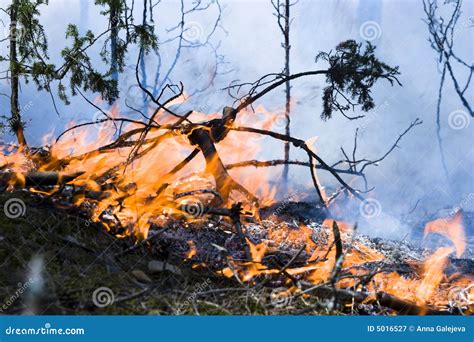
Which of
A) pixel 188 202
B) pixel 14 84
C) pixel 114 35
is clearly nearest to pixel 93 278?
pixel 188 202

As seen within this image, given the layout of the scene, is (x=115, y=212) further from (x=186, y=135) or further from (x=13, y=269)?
(x=186, y=135)

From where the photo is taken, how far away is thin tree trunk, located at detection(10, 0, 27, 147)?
5902 mm

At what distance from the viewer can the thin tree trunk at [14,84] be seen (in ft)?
19.4

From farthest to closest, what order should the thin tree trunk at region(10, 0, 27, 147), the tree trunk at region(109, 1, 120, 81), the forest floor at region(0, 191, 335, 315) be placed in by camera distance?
the thin tree trunk at region(10, 0, 27, 147) < the tree trunk at region(109, 1, 120, 81) < the forest floor at region(0, 191, 335, 315)

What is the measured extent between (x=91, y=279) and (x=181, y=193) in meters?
1.10

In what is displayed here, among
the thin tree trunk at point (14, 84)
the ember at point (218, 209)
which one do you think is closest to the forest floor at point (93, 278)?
the ember at point (218, 209)

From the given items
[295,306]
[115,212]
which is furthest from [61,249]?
[295,306]

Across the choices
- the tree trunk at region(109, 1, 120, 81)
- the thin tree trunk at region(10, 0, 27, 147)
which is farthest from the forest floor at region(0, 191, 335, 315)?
the tree trunk at region(109, 1, 120, 81)

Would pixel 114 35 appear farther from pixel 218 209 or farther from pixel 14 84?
pixel 218 209

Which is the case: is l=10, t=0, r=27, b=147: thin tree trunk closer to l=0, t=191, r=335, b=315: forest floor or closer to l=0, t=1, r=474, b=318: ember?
l=0, t=1, r=474, b=318: ember

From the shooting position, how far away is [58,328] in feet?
7.63

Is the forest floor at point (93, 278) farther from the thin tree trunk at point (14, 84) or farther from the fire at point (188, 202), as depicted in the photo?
the thin tree trunk at point (14, 84)

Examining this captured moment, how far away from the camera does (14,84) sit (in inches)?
243

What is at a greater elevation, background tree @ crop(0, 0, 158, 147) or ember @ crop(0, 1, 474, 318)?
background tree @ crop(0, 0, 158, 147)
